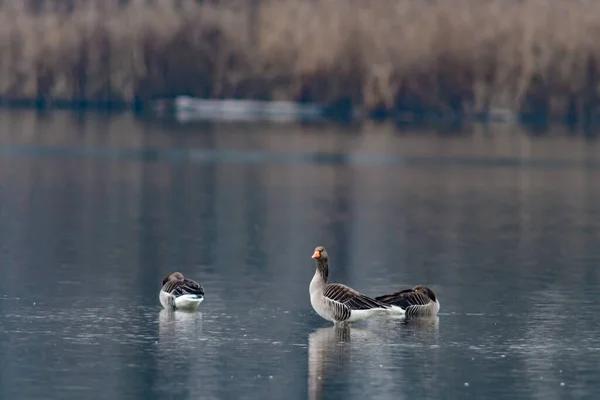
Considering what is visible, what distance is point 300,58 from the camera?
63.0 metres

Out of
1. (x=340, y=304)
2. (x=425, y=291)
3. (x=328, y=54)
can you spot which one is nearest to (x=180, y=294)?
(x=340, y=304)

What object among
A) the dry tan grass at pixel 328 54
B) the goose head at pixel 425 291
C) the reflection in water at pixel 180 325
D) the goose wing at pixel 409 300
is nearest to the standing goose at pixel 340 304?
the goose wing at pixel 409 300

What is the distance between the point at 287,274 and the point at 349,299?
12.4 feet

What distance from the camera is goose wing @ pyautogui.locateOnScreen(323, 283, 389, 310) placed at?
45.2 ft

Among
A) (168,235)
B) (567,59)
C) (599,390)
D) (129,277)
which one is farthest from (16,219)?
(567,59)

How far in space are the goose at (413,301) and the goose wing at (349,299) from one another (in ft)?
1.60

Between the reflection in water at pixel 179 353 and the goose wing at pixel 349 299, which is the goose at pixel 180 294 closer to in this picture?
the reflection in water at pixel 179 353

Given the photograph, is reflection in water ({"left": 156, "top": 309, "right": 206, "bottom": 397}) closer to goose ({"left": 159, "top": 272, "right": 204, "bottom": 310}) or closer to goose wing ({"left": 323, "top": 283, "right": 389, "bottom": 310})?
goose ({"left": 159, "top": 272, "right": 204, "bottom": 310})

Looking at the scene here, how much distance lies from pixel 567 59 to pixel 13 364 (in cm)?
4876

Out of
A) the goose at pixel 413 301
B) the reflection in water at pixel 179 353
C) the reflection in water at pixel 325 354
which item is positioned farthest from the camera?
the goose at pixel 413 301

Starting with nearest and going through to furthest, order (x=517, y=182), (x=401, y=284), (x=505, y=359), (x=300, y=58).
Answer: (x=505, y=359), (x=401, y=284), (x=517, y=182), (x=300, y=58)

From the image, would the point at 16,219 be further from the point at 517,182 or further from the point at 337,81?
the point at 337,81

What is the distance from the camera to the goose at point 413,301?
14.4 metres

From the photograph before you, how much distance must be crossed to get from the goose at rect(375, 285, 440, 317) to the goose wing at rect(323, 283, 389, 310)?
0.49m
